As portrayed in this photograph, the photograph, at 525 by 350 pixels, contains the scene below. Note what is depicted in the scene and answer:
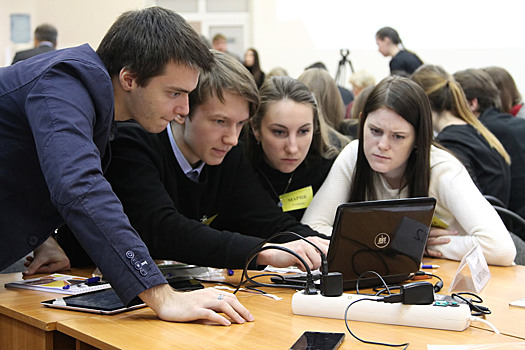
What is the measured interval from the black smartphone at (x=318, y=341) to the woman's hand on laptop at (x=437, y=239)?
105cm

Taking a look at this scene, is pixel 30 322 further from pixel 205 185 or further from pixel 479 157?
pixel 479 157

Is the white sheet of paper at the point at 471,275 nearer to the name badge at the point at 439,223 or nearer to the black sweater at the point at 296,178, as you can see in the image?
the name badge at the point at 439,223

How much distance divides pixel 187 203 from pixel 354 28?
23.3 ft

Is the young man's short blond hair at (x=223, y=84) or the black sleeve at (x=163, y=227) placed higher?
the young man's short blond hair at (x=223, y=84)

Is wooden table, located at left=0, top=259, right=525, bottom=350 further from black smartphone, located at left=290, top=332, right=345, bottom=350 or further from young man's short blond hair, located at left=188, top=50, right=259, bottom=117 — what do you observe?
young man's short blond hair, located at left=188, top=50, right=259, bottom=117

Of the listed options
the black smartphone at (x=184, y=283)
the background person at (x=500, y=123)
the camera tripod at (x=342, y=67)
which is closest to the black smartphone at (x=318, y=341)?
the black smartphone at (x=184, y=283)

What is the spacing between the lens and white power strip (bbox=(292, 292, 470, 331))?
1303 mm

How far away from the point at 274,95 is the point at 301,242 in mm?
796

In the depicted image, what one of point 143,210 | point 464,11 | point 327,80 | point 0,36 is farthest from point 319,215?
point 0,36

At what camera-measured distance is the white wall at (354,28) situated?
744 centimetres

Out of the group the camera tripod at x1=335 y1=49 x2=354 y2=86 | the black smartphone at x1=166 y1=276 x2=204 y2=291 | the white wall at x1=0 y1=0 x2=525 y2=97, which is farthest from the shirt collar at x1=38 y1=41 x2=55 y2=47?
the black smartphone at x1=166 y1=276 x2=204 y2=291

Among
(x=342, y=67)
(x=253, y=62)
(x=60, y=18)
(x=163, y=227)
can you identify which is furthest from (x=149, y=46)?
(x=60, y=18)

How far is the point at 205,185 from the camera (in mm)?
2053

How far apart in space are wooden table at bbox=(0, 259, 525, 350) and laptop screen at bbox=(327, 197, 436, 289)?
0.19 meters
